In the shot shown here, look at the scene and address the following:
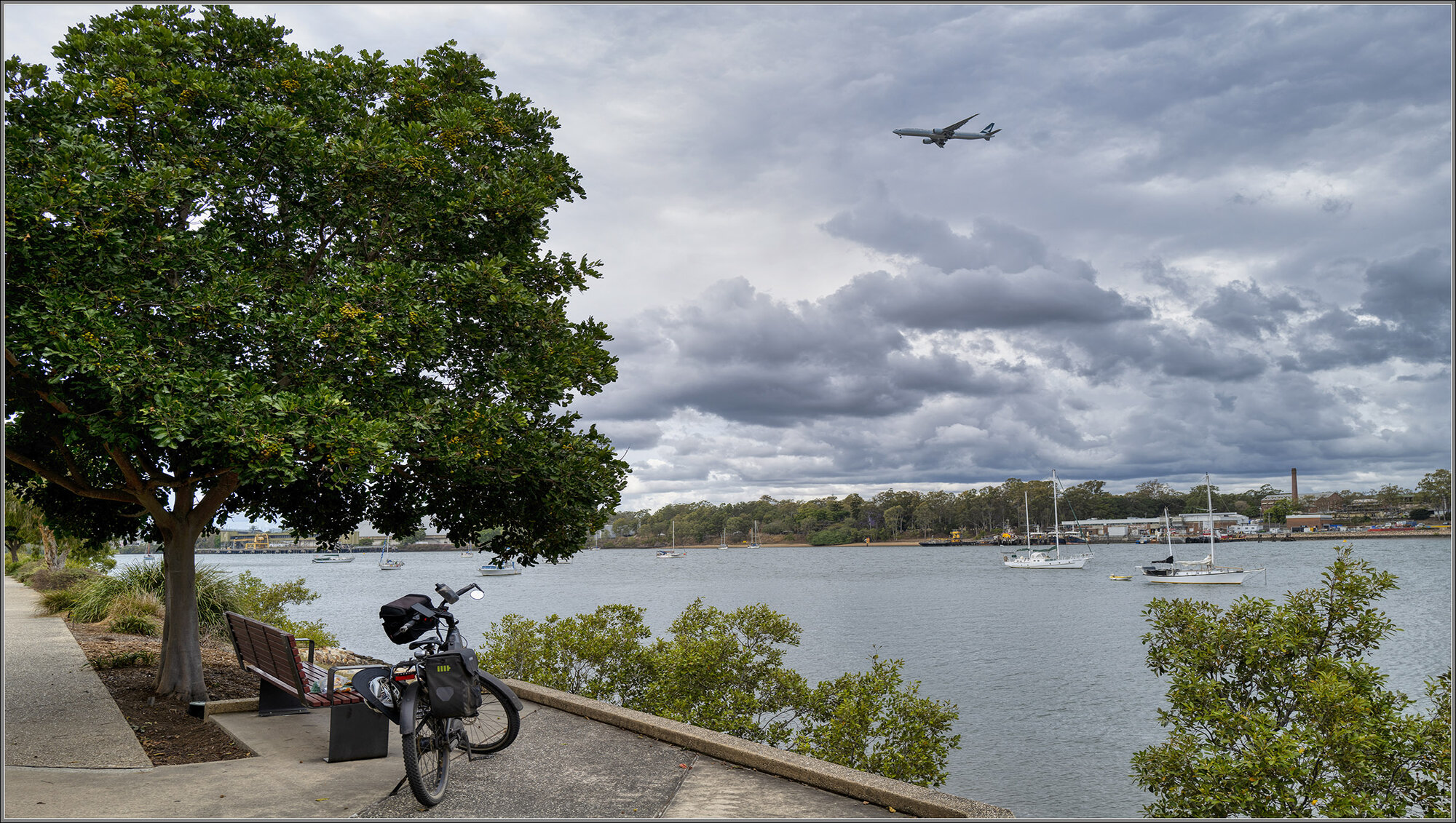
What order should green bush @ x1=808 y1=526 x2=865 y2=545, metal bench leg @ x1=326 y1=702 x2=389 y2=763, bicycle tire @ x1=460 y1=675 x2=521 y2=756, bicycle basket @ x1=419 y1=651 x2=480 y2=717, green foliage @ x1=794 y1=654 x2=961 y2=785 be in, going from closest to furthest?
bicycle basket @ x1=419 y1=651 x2=480 y2=717, bicycle tire @ x1=460 y1=675 x2=521 y2=756, metal bench leg @ x1=326 y1=702 x2=389 y2=763, green foliage @ x1=794 y1=654 x2=961 y2=785, green bush @ x1=808 y1=526 x2=865 y2=545

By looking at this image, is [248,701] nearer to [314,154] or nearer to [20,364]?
[20,364]

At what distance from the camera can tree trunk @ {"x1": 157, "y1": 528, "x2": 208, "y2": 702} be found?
367 inches

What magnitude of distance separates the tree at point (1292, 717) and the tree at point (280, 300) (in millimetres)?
5872

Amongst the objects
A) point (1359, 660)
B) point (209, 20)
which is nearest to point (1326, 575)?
point (1359, 660)

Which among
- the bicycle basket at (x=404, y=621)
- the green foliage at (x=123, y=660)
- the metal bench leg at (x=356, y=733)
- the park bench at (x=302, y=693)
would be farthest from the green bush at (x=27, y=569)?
the bicycle basket at (x=404, y=621)

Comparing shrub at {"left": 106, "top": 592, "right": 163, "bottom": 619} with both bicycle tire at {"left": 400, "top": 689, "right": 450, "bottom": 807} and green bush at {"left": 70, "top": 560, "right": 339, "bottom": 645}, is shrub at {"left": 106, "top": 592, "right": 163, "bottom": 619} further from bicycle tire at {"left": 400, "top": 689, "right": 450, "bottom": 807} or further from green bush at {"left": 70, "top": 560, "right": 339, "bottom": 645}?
bicycle tire at {"left": 400, "top": 689, "right": 450, "bottom": 807}

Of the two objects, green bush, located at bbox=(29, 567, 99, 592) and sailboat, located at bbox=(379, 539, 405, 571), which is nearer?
green bush, located at bbox=(29, 567, 99, 592)

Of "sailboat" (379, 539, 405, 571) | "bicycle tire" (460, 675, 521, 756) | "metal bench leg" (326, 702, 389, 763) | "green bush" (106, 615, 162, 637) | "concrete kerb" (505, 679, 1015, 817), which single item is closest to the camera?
"concrete kerb" (505, 679, 1015, 817)

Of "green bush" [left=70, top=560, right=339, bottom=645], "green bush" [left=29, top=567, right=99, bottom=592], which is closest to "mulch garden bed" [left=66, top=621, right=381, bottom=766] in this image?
Answer: "green bush" [left=70, top=560, right=339, bottom=645]

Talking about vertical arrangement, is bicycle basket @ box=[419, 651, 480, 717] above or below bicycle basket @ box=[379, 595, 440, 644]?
below

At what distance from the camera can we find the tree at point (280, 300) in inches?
274

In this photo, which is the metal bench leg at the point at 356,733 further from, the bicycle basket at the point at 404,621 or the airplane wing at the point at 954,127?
the airplane wing at the point at 954,127

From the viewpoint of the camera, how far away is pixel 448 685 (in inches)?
231

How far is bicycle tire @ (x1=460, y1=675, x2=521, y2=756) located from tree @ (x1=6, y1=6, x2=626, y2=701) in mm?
→ 2154
